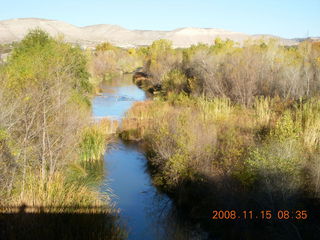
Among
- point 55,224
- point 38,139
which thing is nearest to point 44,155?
point 38,139

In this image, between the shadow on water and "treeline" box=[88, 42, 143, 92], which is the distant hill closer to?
"treeline" box=[88, 42, 143, 92]

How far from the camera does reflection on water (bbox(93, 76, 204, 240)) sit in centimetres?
959

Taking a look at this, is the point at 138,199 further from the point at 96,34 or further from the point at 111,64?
the point at 96,34

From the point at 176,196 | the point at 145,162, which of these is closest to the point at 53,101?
the point at 176,196

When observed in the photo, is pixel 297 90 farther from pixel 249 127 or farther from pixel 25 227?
pixel 25 227

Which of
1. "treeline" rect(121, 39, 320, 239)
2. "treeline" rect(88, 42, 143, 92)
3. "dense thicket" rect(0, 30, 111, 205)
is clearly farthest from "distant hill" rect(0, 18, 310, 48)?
"dense thicket" rect(0, 30, 111, 205)

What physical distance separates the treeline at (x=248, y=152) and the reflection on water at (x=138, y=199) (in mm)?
482

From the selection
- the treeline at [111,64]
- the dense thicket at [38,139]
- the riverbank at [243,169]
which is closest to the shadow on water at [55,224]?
the dense thicket at [38,139]

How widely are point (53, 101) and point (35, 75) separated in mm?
1046

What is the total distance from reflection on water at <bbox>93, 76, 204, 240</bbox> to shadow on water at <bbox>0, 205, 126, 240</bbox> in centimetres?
154

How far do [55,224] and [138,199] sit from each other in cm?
482

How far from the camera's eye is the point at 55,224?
22.9ft

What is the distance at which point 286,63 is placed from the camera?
1919 cm

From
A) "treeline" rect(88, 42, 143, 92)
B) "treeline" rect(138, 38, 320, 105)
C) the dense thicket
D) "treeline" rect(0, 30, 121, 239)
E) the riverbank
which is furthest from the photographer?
"treeline" rect(88, 42, 143, 92)
